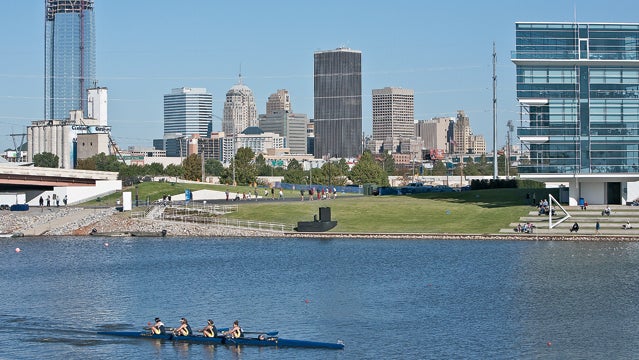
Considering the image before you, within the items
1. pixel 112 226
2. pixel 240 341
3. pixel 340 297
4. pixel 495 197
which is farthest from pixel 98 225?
pixel 240 341

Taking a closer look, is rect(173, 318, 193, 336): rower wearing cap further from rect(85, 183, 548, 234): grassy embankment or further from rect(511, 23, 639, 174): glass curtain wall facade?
rect(511, 23, 639, 174): glass curtain wall facade

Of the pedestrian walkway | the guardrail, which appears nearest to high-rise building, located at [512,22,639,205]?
the pedestrian walkway

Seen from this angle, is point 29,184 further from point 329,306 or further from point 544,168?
point 329,306

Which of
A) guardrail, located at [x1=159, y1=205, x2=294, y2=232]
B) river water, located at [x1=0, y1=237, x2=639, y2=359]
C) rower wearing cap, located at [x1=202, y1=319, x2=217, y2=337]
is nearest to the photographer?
river water, located at [x1=0, y1=237, x2=639, y2=359]

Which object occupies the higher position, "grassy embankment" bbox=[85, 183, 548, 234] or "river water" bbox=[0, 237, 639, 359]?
"grassy embankment" bbox=[85, 183, 548, 234]

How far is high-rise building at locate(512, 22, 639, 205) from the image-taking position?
389 ft

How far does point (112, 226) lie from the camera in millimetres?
124125

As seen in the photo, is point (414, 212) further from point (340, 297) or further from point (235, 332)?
point (235, 332)

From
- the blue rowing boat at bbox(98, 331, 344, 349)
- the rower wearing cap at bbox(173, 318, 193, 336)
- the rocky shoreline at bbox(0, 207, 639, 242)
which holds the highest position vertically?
the rocky shoreline at bbox(0, 207, 639, 242)

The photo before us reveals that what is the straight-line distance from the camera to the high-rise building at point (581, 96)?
118438 millimetres

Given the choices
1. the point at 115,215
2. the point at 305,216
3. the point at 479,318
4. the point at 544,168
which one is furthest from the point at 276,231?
the point at 479,318

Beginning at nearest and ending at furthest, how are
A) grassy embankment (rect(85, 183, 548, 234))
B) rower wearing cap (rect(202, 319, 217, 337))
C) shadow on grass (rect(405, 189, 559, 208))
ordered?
rower wearing cap (rect(202, 319, 217, 337))
grassy embankment (rect(85, 183, 548, 234))
shadow on grass (rect(405, 189, 559, 208))

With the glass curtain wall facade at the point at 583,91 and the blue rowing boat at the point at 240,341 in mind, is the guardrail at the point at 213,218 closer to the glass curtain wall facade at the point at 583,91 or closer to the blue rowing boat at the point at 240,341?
the glass curtain wall facade at the point at 583,91

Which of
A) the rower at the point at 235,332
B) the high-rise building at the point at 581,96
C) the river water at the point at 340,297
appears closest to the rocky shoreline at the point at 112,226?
the river water at the point at 340,297
